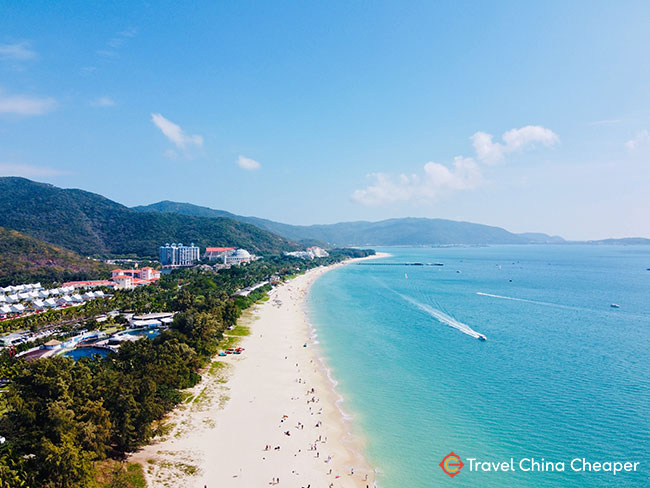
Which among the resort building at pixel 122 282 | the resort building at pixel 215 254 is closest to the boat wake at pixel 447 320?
the resort building at pixel 122 282

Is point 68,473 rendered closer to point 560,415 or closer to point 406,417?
point 406,417

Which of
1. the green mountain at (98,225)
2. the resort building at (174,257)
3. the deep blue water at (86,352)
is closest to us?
the deep blue water at (86,352)

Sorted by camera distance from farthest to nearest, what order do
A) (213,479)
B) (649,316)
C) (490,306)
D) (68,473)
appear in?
(490,306), (649,316), (213,479), (68,473)

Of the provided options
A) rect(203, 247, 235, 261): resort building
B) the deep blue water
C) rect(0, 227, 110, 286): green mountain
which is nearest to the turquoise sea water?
the deep blue water

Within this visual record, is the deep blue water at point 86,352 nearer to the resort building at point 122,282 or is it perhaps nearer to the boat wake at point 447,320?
the resort building at point 122,282

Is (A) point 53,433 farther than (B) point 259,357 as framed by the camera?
No

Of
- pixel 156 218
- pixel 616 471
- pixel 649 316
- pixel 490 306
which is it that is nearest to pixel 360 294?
pixel 490 306

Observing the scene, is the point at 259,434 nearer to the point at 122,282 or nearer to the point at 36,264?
the point at 122,282
